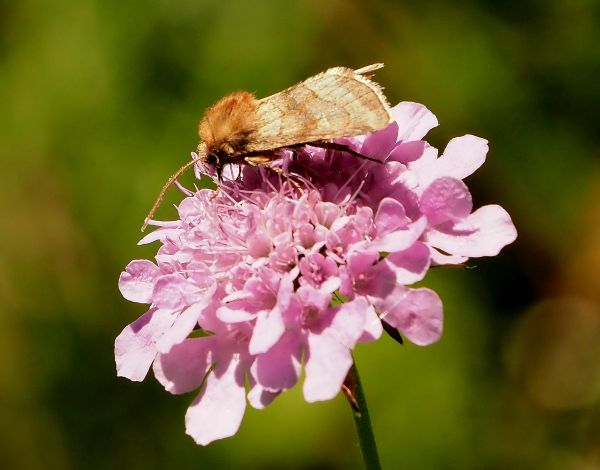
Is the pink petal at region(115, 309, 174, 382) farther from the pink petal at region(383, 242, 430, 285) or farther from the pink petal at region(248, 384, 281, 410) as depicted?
the pink petal at region(383, 242, 430, 285)

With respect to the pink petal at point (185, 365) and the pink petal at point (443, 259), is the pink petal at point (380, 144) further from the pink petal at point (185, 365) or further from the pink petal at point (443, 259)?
the pink petal at point (185, 365)

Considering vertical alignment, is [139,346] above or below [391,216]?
below

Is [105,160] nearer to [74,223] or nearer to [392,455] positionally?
[74,223]

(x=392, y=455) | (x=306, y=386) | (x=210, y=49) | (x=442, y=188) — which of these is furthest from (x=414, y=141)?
(x=210, y=49)

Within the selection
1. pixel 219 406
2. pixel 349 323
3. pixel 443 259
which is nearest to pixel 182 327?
pixel 219 406

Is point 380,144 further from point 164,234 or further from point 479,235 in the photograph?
point 164,234

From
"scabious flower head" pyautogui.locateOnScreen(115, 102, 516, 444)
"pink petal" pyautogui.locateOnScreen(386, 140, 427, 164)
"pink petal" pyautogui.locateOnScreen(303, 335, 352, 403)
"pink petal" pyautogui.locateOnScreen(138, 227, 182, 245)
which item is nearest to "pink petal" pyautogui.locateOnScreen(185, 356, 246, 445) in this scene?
"scabious flower head" pyautogui.locateOnScreen(115, 102, 516, 444)
